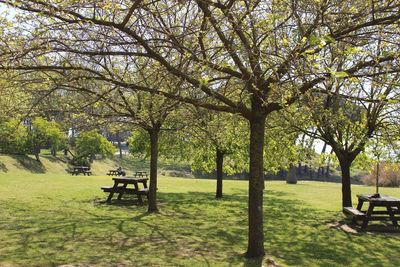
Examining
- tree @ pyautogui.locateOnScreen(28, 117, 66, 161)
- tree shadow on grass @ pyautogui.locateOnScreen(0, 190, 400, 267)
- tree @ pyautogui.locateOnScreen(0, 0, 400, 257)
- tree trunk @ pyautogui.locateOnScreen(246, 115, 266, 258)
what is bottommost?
tree shadow on grass @ pyautogui.locateOnScreen(0, 190, 400, 267)

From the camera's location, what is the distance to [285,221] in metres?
12.6

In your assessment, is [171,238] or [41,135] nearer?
[171,238]

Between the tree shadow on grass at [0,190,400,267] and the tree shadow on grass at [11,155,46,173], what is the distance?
30605 millimetres

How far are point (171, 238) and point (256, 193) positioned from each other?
8.52ft

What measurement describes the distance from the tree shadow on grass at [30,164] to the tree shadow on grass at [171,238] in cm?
3061

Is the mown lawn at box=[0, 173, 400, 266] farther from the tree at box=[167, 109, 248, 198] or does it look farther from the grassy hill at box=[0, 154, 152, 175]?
the grassy hill at box=[0, 154, 152, 175]

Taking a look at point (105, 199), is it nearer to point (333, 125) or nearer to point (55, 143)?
point (333, 125)

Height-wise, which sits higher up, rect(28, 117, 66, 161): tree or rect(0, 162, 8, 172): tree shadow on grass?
rect(28, 117, 66, 161): tree

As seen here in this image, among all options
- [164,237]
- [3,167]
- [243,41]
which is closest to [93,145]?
[3,167]

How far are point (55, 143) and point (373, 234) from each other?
4324 cm

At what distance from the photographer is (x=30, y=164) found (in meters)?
43.1

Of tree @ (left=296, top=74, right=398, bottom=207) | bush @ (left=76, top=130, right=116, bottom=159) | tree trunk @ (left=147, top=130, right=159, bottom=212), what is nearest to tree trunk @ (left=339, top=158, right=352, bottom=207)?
tree @ (left=296, top=74, right=398, bottom=207)

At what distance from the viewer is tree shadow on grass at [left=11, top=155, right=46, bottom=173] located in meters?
41.7

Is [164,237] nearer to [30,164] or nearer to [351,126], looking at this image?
[351,126]
